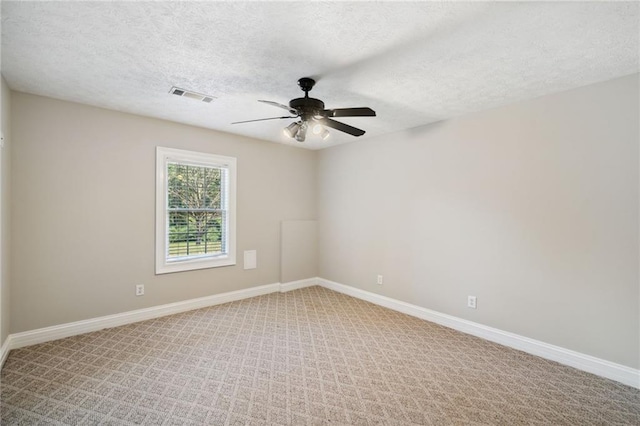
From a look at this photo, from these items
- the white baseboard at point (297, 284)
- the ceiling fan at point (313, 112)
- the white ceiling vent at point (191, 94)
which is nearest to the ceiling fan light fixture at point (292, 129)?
the ceiling fan at point (313, 112)

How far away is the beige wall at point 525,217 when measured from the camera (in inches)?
103

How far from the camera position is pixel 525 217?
315cm

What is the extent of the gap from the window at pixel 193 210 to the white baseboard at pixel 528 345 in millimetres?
2592

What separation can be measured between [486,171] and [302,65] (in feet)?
7.91

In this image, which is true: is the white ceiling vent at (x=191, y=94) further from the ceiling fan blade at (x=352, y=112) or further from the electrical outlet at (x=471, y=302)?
the electrical outlet at (x=471, y=302)

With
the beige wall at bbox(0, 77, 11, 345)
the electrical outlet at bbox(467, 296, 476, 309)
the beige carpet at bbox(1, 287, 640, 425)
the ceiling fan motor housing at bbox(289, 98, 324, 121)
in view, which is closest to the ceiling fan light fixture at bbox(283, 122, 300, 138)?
the ceiling fan motor housing at bbox(289, 98, 324, 121)

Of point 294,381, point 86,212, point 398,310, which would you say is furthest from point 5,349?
point 398,310

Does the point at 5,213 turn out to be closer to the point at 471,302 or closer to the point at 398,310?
the point at 398,310

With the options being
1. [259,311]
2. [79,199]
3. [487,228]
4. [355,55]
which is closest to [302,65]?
[355,55]

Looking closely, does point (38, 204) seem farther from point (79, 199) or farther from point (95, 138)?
point (95, 138)

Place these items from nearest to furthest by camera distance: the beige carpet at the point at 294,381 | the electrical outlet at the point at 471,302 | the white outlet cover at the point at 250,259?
1. the beige carpet at the point at 294,381
2. the electrical outlet at the point at 471,302
3. the white outlet cover at the point at 250,259

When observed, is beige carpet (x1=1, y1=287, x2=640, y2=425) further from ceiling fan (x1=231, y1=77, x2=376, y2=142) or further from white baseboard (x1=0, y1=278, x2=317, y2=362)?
ceiling fan (x1=231, y1=77, x2=376, y2=142)

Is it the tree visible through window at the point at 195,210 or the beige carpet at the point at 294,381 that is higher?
the tree visible through window at the point at 195,210

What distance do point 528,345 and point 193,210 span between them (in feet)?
14.4
